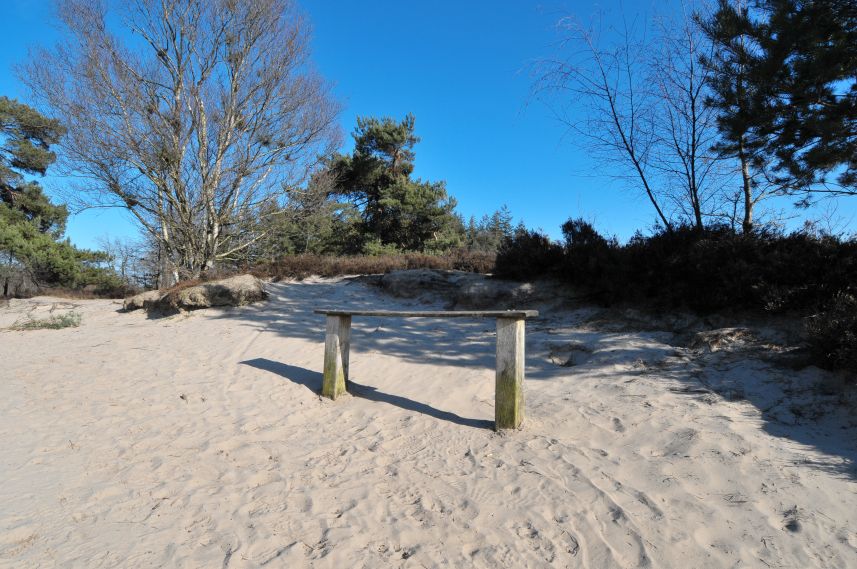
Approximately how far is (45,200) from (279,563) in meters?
25.1

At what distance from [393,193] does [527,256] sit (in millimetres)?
14321

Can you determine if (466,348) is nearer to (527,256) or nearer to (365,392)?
(365,392)

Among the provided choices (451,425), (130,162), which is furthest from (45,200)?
(451,425)

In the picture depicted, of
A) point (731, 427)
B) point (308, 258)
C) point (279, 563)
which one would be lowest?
point (279, 563)

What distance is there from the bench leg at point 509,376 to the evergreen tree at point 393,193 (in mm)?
17903

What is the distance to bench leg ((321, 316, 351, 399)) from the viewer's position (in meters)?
5.04

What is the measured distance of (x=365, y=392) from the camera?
523cm

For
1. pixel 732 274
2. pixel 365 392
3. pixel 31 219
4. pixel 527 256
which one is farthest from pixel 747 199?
pixel 31 219

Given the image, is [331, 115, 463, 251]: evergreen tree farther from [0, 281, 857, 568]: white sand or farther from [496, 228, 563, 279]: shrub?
[0, 281, 857, 568]: white sand

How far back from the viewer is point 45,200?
19.9 meters

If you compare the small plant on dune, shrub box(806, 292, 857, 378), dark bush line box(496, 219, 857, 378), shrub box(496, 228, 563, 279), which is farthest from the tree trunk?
the small plant on dune

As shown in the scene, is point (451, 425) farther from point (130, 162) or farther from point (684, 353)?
point (130, 162)

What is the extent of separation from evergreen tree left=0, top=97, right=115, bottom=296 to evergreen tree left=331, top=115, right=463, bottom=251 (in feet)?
38.4

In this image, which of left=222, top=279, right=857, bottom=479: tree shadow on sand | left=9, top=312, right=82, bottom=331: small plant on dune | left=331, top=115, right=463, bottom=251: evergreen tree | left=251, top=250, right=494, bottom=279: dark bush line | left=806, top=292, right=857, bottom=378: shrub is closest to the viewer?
left=222, top=279, right=857, bottom=479: tree shadow on sand
